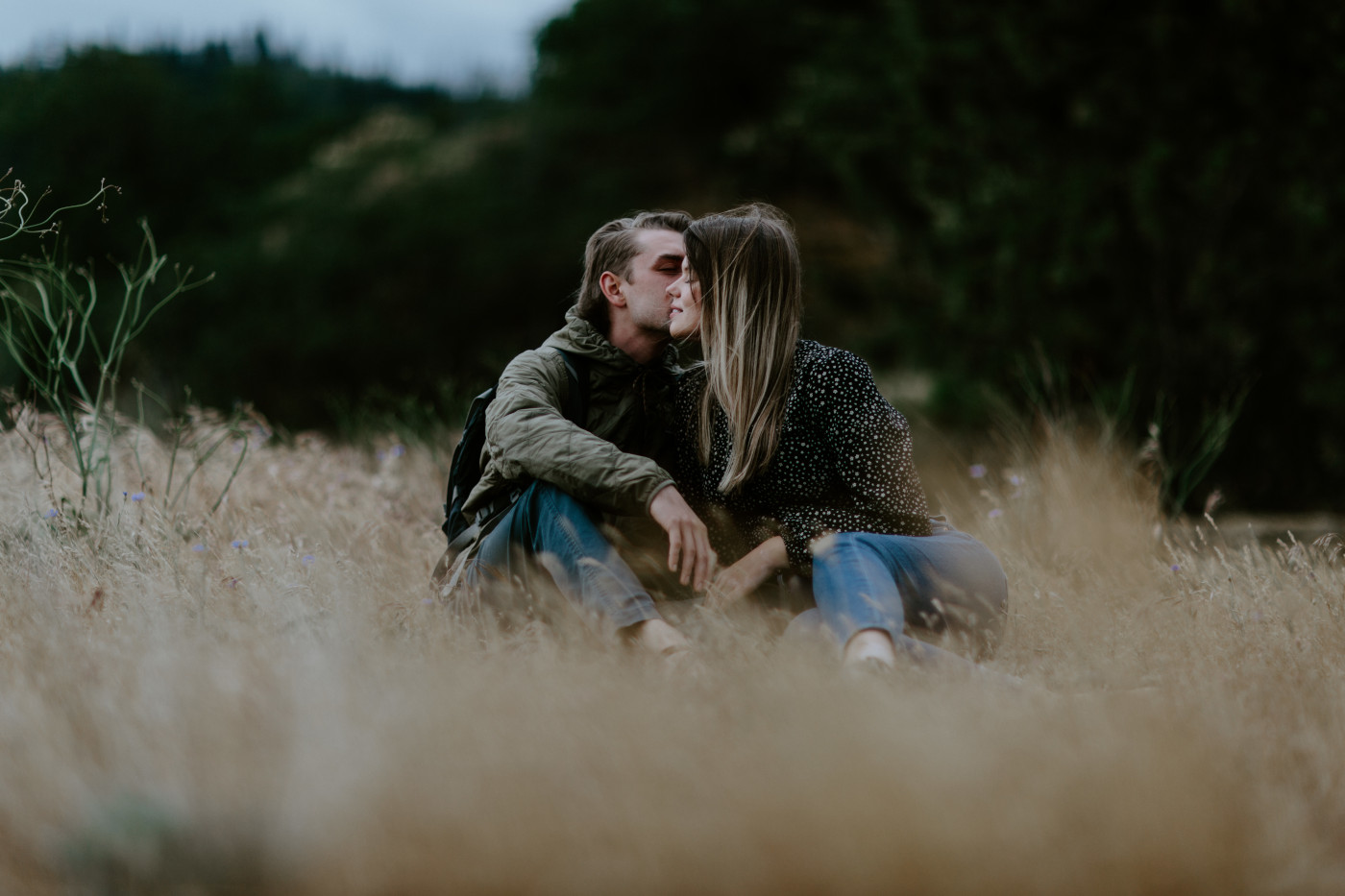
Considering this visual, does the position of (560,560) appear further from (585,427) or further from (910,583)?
(910,583)

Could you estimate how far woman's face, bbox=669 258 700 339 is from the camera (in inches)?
105

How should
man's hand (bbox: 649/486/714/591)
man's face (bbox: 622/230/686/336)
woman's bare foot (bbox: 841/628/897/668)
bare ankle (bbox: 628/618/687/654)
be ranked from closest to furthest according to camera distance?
woman's bare foot (bbox: 841/628/897/668)
bare ankle (bbox: 628/618/687/654)
man's hand (bbox: 649/486/714/591)
man's face (bbox: 622/230/686/336)

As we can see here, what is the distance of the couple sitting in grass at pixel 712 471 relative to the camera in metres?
2.34

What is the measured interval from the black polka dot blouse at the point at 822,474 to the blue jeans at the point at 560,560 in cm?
39

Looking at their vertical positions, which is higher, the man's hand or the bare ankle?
the man's hand

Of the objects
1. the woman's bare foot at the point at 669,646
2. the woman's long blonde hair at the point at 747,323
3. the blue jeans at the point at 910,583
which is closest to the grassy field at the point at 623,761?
the woman's bare foot at the point at 669,646

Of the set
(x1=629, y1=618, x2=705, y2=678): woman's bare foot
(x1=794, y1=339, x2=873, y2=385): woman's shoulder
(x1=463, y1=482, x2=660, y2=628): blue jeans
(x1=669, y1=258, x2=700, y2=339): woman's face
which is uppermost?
(x1=669, y1=258, x2=700, y2=339): woman's face

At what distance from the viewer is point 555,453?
2439mm

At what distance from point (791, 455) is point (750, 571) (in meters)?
0.32

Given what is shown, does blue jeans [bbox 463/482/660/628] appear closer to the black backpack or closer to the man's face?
the black backpack

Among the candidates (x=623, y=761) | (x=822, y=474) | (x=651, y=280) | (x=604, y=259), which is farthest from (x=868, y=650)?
Result: (x=604, y=259)

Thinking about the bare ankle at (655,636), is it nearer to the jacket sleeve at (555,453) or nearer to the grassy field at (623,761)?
the grassy field at (623,761)

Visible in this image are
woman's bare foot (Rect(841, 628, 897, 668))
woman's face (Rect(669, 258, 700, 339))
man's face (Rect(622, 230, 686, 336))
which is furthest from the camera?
man's face (Rect(622, 230, 686, 336))

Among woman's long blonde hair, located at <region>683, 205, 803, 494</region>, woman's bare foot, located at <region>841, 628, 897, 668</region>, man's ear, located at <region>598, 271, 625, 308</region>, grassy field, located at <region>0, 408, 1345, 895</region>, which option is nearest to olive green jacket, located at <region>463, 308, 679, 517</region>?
man's ear, located at <region>598, 271, 625, 308</region>
